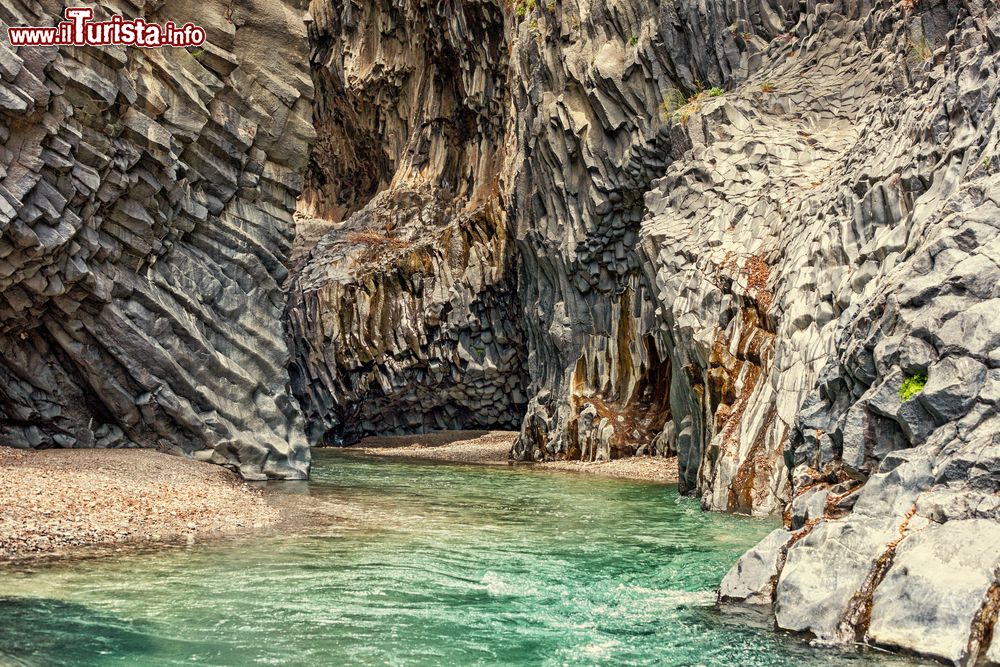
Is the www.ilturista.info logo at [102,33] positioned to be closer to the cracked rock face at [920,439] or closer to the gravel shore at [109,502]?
the gravel shore at [109,502]

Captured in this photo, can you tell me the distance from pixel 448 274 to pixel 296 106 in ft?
52.0

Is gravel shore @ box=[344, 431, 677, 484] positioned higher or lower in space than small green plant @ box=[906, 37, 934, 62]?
lower

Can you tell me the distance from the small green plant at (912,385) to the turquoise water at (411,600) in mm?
2634

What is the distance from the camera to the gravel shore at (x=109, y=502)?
474 inches

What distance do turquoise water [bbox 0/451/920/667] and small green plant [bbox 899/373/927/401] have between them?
263cm

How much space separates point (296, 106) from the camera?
24328 millimetres

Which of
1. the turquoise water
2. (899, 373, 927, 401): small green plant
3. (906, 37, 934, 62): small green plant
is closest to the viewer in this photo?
the turquoise water

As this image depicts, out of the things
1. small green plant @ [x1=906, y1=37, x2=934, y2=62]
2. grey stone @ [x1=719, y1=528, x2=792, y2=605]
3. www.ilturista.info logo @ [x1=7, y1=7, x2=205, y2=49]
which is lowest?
grey stone @ [x1=719, y1=528, x2=792, y2=605]

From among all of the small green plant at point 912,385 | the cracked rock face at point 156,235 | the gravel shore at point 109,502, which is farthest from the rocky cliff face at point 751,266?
the cracked rock face at point 156,235

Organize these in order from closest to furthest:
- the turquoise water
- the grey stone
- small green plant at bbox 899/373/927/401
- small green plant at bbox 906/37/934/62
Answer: the turquoise water → small green plant at bbox 899/373/927/401 → the grey stone → small green plant at bbox 906/37/934/62

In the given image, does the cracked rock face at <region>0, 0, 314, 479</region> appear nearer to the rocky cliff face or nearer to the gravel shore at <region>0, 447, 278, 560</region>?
the gravel shore at <region>0, 447, 278, 560</region>

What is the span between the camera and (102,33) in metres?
18.6

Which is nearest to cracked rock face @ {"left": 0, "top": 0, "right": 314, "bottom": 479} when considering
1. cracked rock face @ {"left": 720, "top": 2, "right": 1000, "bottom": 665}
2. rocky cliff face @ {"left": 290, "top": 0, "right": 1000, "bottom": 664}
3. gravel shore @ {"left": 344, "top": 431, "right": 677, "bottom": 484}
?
gravel shore @ {"left": 344, "top": 431, "right": 677, "bottom": 484}

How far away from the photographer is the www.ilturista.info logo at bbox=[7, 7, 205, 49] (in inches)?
684
